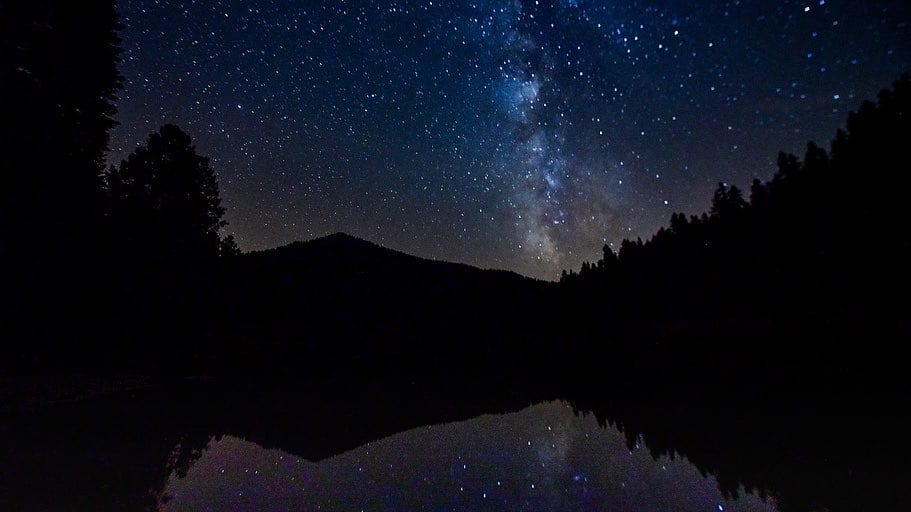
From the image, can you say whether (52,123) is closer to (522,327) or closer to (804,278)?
(804,278)

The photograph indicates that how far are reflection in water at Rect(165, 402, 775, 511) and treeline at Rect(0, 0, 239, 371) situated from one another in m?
11.4

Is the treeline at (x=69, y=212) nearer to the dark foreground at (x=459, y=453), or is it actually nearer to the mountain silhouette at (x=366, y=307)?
the dark foreground at (x=459, y=453)

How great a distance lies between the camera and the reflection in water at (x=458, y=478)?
6.62 meters

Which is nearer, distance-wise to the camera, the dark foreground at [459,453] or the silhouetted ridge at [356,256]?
the dark foreground at [459,453]

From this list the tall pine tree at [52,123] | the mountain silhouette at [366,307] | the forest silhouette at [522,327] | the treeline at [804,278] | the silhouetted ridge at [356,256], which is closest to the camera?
the forest silhouette at [522,327]

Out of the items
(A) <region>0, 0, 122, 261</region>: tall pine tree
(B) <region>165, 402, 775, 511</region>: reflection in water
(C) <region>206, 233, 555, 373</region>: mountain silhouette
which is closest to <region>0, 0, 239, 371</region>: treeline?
(A) <region>0, 0, 122, 261</region>: tall pine tree

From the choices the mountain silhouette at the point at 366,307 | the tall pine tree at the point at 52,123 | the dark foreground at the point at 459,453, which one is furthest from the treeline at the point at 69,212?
the mountain silhouette at the point at 366,307

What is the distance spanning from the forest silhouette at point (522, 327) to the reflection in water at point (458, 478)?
2.48ft

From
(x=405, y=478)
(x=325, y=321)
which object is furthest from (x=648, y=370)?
(x=325, y=321)

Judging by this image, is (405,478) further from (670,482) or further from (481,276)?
(481,276)

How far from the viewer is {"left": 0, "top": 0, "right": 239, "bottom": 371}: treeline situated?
46.5 feet

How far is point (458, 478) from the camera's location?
7973mm

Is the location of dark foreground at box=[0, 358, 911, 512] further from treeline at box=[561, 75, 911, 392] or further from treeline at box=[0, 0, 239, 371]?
treeline at box=[561, 75, 911, 392]

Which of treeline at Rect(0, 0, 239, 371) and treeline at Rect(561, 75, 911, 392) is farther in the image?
treeline at Rect(561, 75, 911, 392)
